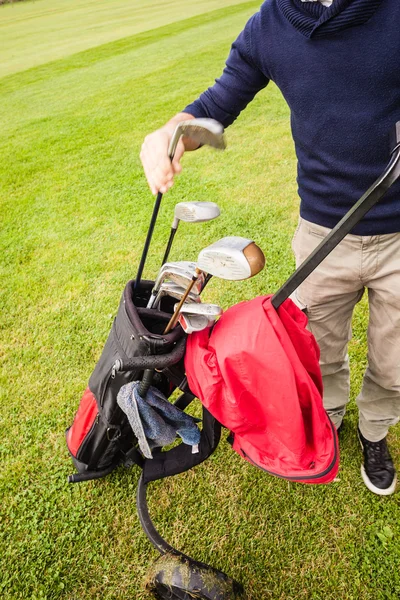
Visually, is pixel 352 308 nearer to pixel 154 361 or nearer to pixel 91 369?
pixel 154 361

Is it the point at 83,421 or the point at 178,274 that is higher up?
the point at 178,274

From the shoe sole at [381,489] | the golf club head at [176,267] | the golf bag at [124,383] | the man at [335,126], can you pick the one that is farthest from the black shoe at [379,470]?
the golf club head at [176,267]

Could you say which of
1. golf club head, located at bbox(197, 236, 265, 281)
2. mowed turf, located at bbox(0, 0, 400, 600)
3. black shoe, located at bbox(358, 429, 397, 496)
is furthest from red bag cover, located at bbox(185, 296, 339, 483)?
black shoe, located at bbox(358, 429, 397, 496)

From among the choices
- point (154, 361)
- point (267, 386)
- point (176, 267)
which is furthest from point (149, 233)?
point (267, 386)

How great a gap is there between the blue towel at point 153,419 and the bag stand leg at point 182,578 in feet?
0.95

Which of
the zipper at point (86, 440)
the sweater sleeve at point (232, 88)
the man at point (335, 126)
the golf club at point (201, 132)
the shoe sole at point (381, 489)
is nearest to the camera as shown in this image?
the golf club at point (201, 132)

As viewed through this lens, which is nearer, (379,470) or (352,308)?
(352,308)

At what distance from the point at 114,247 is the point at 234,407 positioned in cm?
274

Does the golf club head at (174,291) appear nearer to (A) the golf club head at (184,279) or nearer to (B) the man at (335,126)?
(A) the golf club head at (184,279)


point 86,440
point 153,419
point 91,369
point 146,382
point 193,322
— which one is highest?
point 193,322

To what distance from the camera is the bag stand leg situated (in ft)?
4.92

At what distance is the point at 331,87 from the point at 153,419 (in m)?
1.05

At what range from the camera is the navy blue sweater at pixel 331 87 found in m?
1.15

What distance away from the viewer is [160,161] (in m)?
1.15
